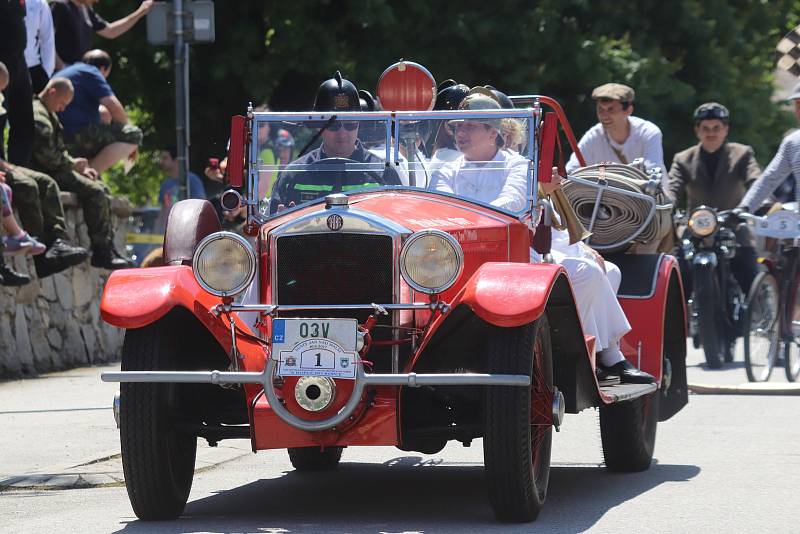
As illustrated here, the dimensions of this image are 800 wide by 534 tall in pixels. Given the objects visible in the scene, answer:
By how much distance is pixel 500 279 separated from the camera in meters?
6.68

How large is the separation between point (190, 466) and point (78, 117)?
8319 millimetres

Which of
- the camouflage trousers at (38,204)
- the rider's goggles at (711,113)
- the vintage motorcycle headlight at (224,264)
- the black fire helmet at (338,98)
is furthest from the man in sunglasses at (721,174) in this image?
the vintage motorcycle headlight at (224,264)

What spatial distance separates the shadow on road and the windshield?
4.49ft

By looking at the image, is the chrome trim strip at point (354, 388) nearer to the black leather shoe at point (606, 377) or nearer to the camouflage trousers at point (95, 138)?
the black leather shoe at point (606, 377)

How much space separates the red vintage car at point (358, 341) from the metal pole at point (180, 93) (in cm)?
713

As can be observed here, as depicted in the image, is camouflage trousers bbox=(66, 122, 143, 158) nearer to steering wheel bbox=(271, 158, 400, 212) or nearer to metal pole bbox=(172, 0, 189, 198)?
metal pole bbox=(172, 0, 189, 198)

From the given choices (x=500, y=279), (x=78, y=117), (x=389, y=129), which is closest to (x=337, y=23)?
(x=78, y=117)

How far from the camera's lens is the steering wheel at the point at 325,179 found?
784 cm

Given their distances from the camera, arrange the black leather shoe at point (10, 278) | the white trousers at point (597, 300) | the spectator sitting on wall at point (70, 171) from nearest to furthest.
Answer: the white trousers at point (597, 300) < the black leather shoe at point (10, 278) < the spectator sitting on wall at point (70, 171)

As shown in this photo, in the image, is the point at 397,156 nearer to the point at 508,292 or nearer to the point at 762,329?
the point at 508,292

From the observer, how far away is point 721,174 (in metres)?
14.9

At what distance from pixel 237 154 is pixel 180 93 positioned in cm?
698

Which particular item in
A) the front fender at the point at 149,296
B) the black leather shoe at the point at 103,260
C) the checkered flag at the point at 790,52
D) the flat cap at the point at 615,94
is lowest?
the black leather shoe at the point at 103,260

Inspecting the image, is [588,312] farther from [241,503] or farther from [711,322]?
[711,322]
